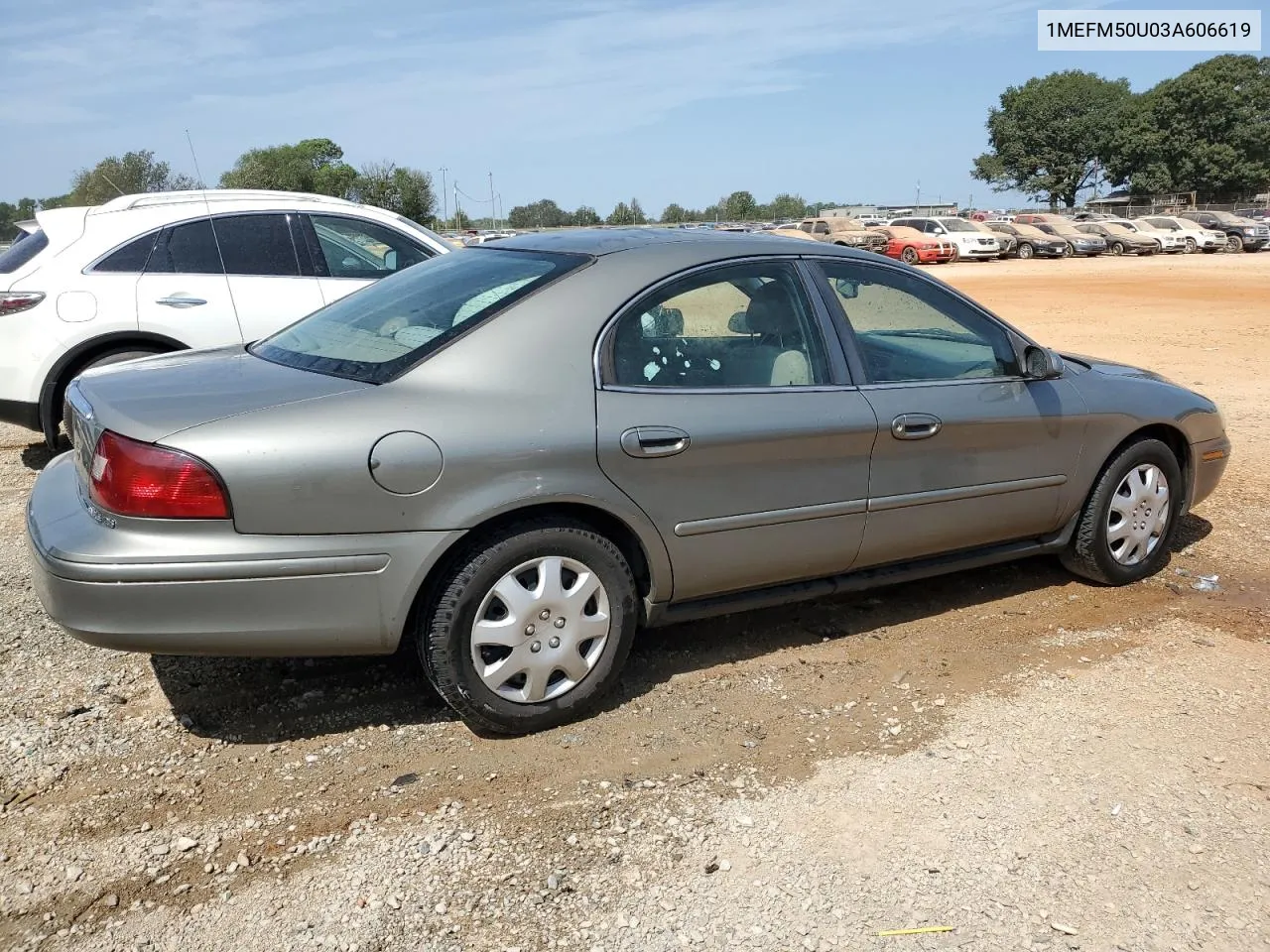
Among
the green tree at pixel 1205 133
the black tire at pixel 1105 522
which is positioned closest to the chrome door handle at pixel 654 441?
the black tire at pixel 1105 522

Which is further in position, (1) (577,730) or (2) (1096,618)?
(2) (1096,618)

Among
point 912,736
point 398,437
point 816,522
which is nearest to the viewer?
point 398,437

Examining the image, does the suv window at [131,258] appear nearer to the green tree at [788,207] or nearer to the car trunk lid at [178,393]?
the car trunk lid at [178,393]

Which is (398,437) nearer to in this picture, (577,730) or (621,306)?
(621,306)

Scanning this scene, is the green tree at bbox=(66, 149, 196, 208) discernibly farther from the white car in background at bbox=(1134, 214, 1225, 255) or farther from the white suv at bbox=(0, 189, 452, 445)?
the white car in background at bbox=(1134, 214, 1225, 255)

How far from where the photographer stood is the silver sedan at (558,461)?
3094 millimetres

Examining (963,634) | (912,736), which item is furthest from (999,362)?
(912,736)

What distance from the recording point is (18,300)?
641cm

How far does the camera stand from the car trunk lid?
313 centimetres

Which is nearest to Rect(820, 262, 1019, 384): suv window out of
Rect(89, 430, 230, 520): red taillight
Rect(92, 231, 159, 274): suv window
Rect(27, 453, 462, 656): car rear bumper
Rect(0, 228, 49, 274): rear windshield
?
Rect(27, 453, 462, 656): car rear bumper

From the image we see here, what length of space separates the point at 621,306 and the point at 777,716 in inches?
59.0

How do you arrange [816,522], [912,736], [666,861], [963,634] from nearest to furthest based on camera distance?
[666,861], [912,736], [816,522], [963,634]

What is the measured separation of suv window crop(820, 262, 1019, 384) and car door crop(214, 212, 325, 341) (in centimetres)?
397

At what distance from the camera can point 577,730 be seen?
11.9ft
